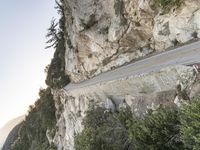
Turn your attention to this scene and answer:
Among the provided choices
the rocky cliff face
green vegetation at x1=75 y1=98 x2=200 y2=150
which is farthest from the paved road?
green vegetation at x1=75 y1=98 x2=200 y2=150

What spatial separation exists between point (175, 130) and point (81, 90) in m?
26.2

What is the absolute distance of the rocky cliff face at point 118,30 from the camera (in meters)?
32.7

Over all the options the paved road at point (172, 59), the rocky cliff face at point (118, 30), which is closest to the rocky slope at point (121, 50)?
the rocky cliff face at point (118, 30)

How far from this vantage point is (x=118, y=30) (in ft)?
143

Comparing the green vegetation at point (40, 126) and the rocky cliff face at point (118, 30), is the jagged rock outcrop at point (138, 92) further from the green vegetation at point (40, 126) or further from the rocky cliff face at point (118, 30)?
the green vegetation at point (40, 126)

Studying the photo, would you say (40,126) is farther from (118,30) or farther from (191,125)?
(191,125)

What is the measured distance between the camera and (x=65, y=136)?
170 feet

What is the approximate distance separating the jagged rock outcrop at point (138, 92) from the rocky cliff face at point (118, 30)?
23.3 feet

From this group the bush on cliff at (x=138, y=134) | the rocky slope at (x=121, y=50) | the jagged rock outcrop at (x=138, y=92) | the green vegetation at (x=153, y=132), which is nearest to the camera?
the green vegetation at (x=153, y=132)

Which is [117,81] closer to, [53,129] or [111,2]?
[111,2]

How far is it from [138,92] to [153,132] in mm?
7847

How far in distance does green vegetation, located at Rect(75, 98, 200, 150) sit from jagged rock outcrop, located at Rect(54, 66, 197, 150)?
1482 millimetres

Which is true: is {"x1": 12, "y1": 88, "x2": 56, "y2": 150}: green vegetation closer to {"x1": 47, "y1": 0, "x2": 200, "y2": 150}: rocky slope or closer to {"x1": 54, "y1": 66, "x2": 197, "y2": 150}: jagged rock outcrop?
{"x1": 47, "y1": 0, "x2": 200, "y2": 150}: rocky slope

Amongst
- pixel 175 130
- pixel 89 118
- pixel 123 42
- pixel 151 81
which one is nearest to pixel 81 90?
pixel 123 42
